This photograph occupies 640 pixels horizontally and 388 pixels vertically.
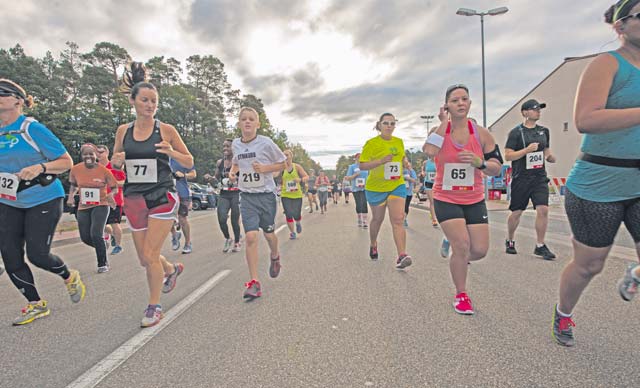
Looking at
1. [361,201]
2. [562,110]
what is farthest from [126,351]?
[562,110]

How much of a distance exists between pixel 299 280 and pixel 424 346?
7.06 feet

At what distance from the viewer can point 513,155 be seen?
16.7 feet

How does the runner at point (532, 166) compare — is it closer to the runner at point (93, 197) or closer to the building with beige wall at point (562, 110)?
the runner at point (93, 197)

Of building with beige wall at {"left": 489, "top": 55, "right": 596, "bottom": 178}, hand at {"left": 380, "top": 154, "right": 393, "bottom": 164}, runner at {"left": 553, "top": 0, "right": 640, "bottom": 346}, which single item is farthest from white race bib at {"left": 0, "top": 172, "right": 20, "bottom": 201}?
building with beige wall at {"left": 489, "top": 55, "right": 596, "bottom": 178}

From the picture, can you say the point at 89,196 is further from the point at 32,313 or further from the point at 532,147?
the point at 532,147

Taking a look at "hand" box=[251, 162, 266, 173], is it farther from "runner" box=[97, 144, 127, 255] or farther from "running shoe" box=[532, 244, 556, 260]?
"running shoe" box=[532, 244, 556, 260]

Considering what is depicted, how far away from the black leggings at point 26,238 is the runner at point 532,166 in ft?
18.0

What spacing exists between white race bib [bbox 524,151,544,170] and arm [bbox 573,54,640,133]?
135 inches

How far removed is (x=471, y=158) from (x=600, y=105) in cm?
114

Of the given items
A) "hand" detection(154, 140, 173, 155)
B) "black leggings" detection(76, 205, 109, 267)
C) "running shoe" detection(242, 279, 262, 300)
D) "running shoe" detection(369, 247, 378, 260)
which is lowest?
"running shoe" detection(369, 247, 378, 260)

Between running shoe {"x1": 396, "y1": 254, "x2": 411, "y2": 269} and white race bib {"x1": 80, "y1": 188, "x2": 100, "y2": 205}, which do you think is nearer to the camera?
running shoe {"x1": 396, "y1": 254, "x2": 411, "y2": 269}

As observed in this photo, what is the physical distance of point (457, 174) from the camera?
3252 millimetres

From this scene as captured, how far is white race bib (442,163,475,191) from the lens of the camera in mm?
3234

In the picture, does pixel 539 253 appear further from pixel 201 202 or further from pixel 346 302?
pixel 201 202
